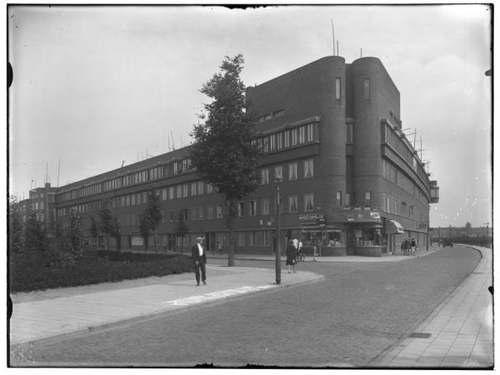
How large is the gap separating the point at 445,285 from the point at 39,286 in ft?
43.2

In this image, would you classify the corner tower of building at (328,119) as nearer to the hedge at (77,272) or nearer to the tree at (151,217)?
the tree at (151,217)

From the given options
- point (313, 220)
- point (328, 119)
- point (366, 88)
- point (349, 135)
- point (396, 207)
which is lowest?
point (313, 220)

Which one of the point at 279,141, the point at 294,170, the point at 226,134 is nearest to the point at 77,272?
the point at 226,134

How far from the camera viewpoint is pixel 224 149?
30781 millimetres

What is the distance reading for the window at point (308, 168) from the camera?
49.2 m

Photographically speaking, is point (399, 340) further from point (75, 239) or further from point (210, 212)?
point (210, 212)

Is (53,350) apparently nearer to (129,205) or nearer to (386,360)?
(386,360)

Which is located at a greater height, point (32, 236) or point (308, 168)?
point (308, 168)

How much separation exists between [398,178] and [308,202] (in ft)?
49.9

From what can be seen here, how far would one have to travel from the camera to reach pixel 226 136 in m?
30.8

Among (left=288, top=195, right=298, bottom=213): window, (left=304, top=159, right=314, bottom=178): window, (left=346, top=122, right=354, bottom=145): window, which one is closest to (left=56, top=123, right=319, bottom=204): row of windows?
(left=304, top=159, right=314, bottom=178): window

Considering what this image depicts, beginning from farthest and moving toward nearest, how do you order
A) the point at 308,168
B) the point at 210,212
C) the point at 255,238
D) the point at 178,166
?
the point at 178,166 → the point at 210,212 → the point at 255,238 → the point at 308,168

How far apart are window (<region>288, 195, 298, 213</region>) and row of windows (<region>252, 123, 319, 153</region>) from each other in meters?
5.01

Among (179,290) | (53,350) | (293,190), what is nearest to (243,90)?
(179,290)
